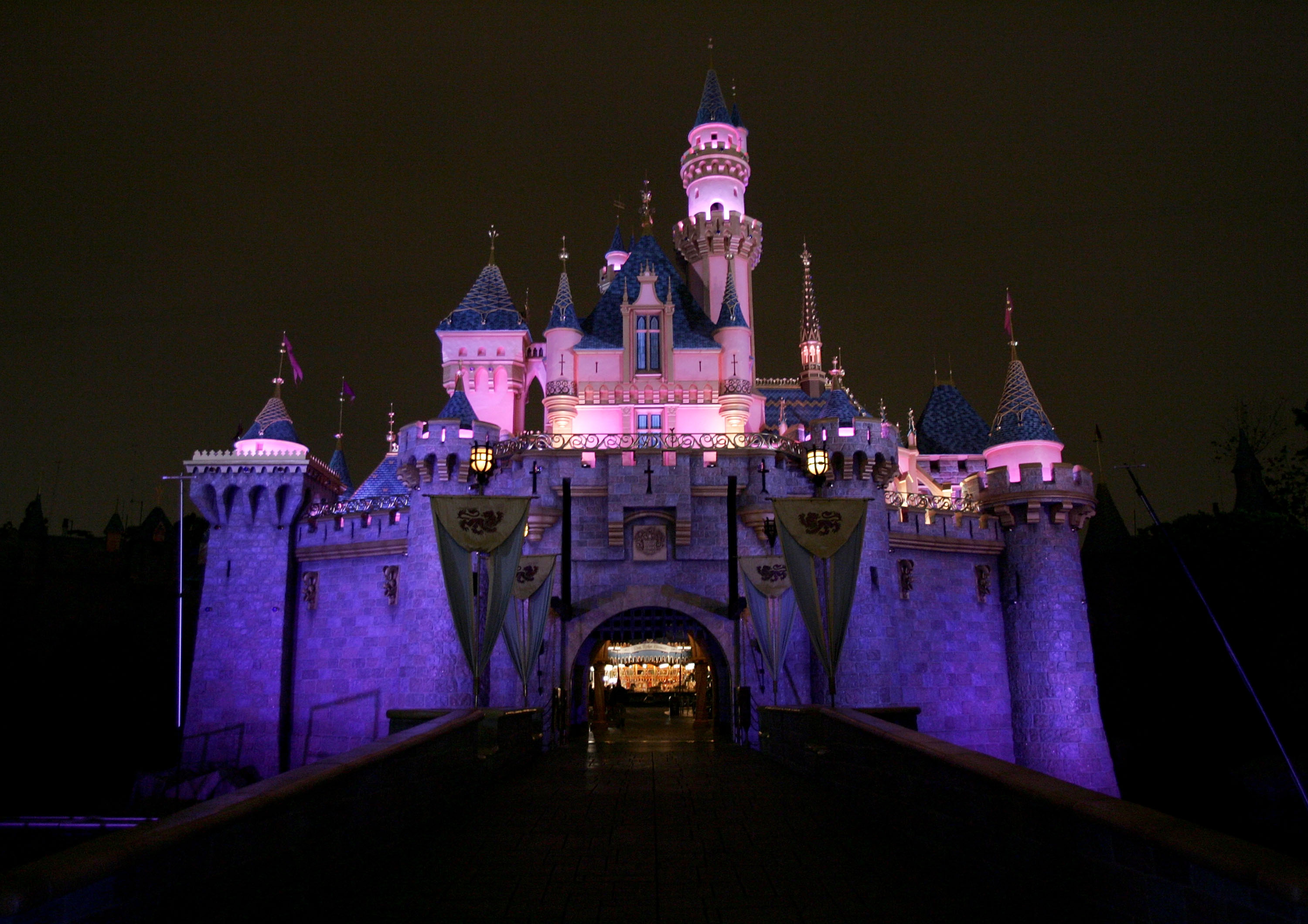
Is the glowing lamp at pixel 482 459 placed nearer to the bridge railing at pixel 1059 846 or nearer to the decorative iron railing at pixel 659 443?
the decorative iron railing at pixel 659 443

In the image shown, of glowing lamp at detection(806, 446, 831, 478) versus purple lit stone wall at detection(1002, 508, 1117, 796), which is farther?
purple lit stone wall at detection(1002, 508, 1117, 796)

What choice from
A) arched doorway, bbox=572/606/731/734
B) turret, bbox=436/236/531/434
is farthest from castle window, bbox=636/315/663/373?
arched doorway, bbox=572/606/731/734

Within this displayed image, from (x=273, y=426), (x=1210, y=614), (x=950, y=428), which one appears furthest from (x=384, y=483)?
(x=1210, y=614)

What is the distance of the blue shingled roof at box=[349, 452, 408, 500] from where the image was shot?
36.4m

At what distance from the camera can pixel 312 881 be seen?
24.6 feet

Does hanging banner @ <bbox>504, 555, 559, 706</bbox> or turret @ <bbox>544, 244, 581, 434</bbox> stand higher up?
turret @ <bbox>544, 244, 581, 434</bbox>

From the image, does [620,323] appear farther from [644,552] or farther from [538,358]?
[644,552]

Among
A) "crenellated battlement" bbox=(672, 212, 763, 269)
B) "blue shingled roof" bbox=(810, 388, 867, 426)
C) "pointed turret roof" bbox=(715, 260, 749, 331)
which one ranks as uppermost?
"crenellated battlement" bbox=(672, 212, 763, 269)

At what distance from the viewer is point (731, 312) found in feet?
133

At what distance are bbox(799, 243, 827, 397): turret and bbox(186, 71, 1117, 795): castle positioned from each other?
45.4 feet

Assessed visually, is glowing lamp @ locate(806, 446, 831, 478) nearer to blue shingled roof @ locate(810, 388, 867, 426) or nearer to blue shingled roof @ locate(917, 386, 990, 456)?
A: blue shingled roof @ locate(810, 388, 867, 426)

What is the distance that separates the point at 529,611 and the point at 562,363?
18.5 m

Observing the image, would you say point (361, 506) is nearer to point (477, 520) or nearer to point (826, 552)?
point (477, 520)

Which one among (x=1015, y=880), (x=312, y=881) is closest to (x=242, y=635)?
(x=312, y=881)
